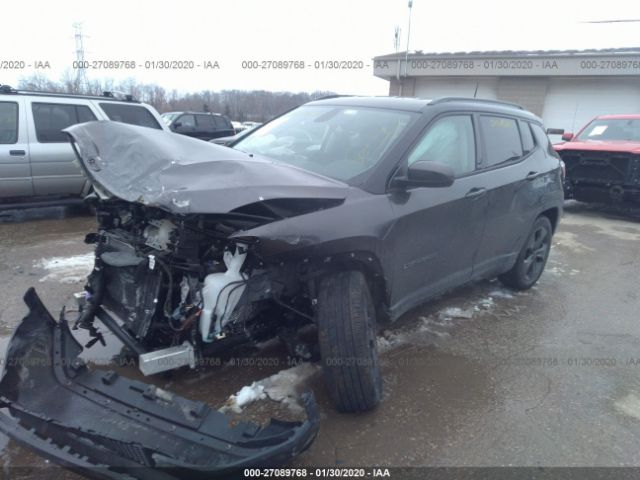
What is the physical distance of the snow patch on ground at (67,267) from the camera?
4.69 m

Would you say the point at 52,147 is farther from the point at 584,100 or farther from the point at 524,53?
the point at 584,100

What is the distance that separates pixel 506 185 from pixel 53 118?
20.7 ft

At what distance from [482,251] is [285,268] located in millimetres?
2086

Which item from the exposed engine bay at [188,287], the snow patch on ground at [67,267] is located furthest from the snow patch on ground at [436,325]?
the snow patch on ground at [67,267]

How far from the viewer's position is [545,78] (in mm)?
17453

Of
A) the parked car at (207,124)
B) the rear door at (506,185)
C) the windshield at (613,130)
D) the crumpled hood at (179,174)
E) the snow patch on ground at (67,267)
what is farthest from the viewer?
the parked car at (207,124)

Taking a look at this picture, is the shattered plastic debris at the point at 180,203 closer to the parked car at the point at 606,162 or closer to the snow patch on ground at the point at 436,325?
the snow patch on ground at the point at 436,325

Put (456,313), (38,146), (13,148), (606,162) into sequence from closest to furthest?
(456,313), (13,148), (38,146), (606,162)

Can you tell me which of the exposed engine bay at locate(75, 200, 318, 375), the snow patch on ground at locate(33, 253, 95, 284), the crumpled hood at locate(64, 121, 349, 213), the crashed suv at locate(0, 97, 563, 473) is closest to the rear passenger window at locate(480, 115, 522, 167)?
the crashed suv at locate(0, 97, 563, 473)

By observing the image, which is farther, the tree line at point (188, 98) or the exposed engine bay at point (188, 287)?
the tree line at point (188, 98)

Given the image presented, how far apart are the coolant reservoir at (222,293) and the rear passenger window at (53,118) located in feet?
17.7

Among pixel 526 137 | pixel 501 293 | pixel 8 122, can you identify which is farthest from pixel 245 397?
pixel 8 122

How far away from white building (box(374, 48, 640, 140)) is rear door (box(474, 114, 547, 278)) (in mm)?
14597

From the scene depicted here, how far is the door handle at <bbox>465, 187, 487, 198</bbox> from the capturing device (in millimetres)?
3569
